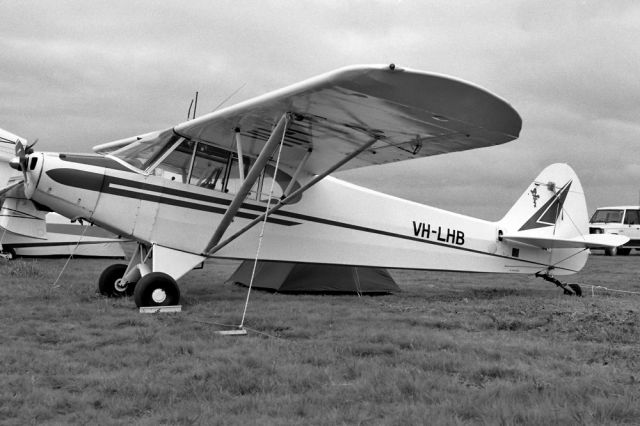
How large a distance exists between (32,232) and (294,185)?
9568 millimetres

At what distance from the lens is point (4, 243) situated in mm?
16188

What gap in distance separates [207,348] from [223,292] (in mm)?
4951

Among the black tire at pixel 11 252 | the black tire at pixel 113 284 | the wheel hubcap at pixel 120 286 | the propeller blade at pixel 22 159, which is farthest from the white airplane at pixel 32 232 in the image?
the propeller blade at pixel 22 159

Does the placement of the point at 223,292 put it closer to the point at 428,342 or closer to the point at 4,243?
the point at 428,342

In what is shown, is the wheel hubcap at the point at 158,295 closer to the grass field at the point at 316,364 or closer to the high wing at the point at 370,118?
the grass field at the point at 316,364

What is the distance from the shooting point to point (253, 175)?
739cm

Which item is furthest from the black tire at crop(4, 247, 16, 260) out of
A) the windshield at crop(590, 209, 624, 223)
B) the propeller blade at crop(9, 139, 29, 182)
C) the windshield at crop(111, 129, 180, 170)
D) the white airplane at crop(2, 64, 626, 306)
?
the windshield at crop(590, 209, 624, 223)

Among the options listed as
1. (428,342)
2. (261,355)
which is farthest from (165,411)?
(428,342)

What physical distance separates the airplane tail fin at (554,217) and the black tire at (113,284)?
6898mm

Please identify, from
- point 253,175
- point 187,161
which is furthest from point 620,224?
point 253,175

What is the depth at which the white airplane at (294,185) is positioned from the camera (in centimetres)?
627

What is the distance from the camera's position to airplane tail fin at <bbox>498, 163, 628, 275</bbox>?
1148cm

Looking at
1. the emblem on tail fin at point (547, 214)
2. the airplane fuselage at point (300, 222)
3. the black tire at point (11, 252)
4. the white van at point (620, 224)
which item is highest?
the white van at point (620, 224)

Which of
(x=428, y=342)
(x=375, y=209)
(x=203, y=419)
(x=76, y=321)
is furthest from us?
(x=375, y=209)
